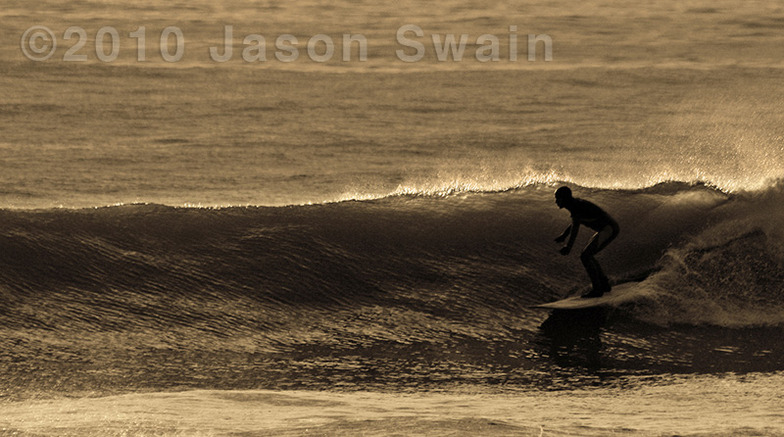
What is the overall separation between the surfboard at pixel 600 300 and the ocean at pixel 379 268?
93 mm

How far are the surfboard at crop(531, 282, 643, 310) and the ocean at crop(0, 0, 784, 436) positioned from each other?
9cm

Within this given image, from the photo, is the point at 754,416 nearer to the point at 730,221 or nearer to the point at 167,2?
the point at 730,221

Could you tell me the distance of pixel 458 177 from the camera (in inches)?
605

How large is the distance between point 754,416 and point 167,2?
29616 mm

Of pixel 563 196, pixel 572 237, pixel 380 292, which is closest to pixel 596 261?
pixel 572 237

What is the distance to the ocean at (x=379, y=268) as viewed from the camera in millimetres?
7926

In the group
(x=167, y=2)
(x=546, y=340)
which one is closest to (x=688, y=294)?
(x=546, y=340)

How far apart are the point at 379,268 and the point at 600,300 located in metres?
2.12

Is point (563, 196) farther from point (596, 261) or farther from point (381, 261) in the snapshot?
point (381, 261)

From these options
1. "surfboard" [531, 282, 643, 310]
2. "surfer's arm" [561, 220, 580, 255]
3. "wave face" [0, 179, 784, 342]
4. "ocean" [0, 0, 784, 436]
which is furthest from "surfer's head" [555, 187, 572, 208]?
"wave face" [0, 179, 784, 342]

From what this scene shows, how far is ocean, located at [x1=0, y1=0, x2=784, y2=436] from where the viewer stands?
26.0 ft

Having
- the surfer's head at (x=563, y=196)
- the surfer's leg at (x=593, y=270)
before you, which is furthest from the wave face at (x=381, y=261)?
the surfer's head at (x=563, y=196)

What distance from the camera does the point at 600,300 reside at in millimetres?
9992

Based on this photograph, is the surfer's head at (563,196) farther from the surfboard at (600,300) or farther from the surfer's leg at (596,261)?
the surfboard at (600,300)
